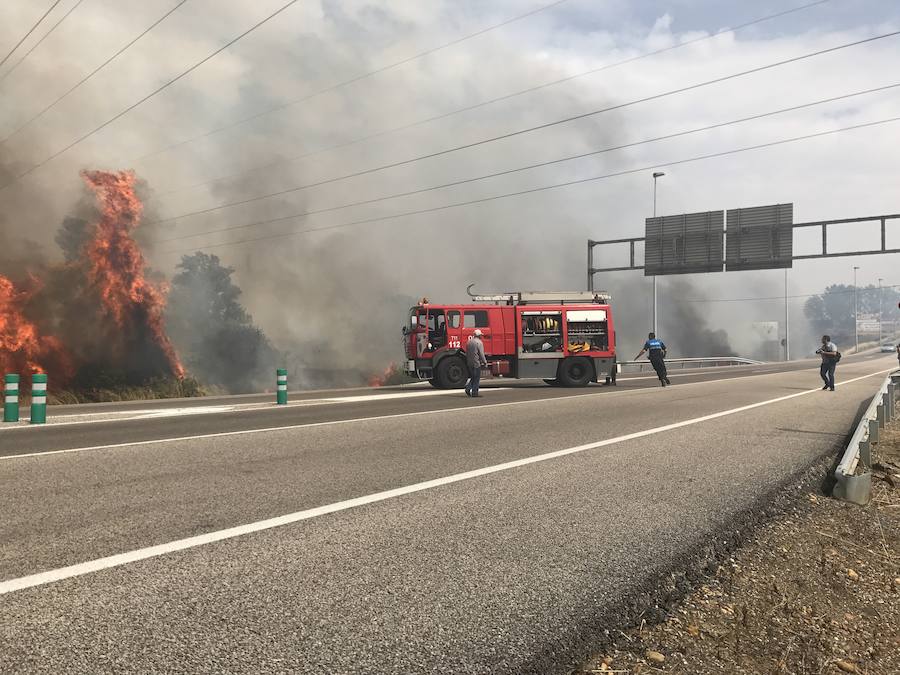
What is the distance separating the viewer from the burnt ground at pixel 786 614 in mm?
2758

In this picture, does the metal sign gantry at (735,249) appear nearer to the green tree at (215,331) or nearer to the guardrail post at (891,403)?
the guardrail post at (891,403)

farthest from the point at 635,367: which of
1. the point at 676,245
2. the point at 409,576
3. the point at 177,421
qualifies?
the point at 409,576

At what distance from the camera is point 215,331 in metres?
60.9

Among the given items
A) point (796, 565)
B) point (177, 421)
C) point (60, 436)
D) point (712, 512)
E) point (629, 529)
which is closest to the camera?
point (796, 565)

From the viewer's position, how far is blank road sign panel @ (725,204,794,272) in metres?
29.1

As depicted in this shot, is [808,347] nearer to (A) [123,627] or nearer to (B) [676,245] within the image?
(B) [676,245]

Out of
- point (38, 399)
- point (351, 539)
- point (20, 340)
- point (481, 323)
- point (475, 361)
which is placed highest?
point (481, 323)

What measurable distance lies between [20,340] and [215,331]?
111 feet

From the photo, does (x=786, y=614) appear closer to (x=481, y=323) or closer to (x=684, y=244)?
(x=481, y=323)

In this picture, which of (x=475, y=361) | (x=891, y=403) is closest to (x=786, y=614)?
(x=891, y=403)

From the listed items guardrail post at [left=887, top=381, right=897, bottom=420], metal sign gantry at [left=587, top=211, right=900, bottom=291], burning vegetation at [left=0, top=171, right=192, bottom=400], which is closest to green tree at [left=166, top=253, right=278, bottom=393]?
burning vegetation at [left=0, top=171, right=192, bottom=400]

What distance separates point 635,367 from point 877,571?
37.0 meters

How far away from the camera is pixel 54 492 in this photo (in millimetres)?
5477

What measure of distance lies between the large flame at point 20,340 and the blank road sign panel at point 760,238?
30329 mm
